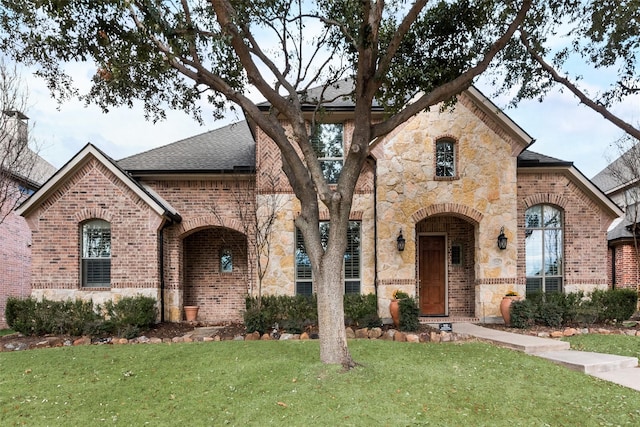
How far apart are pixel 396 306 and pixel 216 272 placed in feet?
19.5

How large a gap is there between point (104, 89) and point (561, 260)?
41.7ft

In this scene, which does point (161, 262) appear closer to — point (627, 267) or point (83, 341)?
point (83, 341)

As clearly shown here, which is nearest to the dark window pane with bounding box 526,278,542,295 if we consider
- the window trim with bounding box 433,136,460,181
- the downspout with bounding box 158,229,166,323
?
the window trim with bounding box 433,136,460,181

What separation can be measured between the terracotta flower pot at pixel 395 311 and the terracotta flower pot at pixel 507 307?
3.00 meters

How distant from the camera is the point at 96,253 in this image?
11.8m

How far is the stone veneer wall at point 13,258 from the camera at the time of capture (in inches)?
602

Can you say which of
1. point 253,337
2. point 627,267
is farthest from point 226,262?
point 627,267

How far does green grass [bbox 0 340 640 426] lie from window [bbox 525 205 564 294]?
5.23 meters

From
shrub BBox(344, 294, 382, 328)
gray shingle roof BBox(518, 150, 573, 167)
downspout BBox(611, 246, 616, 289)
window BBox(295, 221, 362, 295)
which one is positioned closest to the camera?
shrub BBox(344, 294, 382, 328)

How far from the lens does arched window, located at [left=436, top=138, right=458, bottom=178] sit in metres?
12.1

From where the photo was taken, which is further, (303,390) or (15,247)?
(15,247)

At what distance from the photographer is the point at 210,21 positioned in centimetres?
817

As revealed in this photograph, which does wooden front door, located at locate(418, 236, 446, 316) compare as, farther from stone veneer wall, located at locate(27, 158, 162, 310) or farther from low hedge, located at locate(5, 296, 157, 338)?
low hedge, located at locate(5, 296, 157, 338)

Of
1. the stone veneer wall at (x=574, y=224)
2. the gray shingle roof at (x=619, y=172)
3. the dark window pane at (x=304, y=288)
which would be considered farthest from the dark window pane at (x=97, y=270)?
the gray shingle roof at (x=619, y=172)
